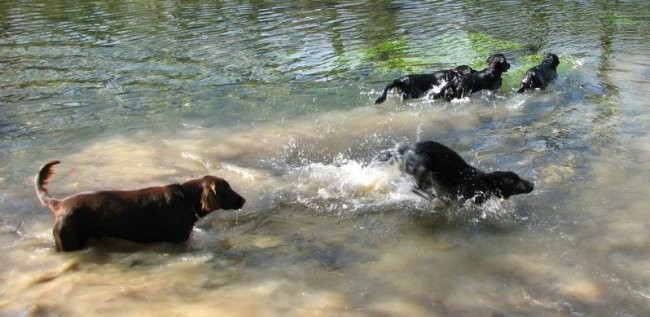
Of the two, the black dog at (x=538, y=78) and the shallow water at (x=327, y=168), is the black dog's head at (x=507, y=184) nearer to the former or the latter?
the shallow water at (x=327, y=168)

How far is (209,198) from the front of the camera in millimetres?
4699

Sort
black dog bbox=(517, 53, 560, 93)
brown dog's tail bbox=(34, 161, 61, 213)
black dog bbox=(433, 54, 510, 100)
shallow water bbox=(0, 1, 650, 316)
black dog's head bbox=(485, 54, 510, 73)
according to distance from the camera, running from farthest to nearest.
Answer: black dog's head bbox=(485, 54, 510, 73) < black dog bbox=(517, 53, 560, 93) < black dog bbox=(433, 54, 510, 100) < brown dog's tail bbox=(34, 161, 61, 213) < shallow water bbox=(0, 1, 650, 316)

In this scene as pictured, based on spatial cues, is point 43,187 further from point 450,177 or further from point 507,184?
point 507,184

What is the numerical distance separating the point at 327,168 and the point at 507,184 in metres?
1.99

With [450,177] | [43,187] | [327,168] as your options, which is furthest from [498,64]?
[43,187]

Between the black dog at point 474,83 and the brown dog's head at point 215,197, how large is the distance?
16.6ft

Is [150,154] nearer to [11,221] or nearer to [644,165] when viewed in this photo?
[11,221]

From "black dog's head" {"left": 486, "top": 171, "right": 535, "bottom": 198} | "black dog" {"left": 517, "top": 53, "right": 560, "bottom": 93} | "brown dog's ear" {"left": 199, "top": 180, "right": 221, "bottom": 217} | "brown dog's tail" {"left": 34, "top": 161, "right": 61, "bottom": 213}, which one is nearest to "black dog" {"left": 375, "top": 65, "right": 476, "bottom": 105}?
"black dog" {"left": 517, "top": 53, "right": 560, "bottom": 93}

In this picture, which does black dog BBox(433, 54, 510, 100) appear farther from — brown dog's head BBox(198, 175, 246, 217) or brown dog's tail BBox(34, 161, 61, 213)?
brown dog's tail BBox(34, 161, 61, 213)

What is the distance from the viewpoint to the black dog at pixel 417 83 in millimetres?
8953

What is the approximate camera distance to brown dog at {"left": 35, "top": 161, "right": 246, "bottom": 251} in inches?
167

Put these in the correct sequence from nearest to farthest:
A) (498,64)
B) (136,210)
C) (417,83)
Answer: (136,210) < (417,83) < (498,64)

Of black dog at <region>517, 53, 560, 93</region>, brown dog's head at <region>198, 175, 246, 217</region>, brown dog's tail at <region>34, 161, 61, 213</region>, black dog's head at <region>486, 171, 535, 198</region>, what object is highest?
brown dog's tail at <region>34, 161, 61, 213</region>

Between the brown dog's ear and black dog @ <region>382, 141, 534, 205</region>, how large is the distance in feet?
5.75
